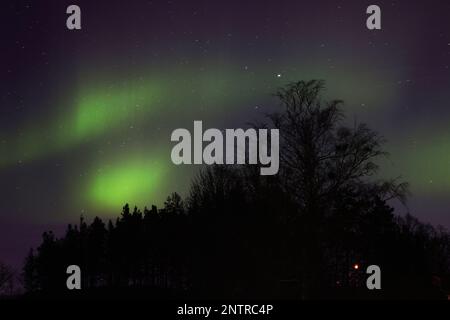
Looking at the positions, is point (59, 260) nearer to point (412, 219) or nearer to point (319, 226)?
point (412, 219)

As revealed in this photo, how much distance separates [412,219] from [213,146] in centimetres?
7899

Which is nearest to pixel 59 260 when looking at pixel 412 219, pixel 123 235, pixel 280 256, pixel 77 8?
→ pixel 123 235

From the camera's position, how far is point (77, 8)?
1941 centimetres

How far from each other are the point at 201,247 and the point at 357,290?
35.2ft

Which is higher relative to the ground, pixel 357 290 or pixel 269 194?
pixel 269 194

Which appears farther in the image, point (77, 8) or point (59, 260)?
point (59, 260)

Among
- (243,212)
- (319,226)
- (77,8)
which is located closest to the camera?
(77,8)

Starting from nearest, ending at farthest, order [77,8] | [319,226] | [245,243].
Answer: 1. [77,8]
2. [319,226]
3. [245,243]

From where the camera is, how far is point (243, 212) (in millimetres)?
32281

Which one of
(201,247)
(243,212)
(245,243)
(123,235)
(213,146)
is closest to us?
(213,146)

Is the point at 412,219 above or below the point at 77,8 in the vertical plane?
below

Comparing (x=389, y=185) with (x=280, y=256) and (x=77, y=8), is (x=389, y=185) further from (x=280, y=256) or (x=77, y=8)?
(x=77, y=8)

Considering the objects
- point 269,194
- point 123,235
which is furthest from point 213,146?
point 123,235
